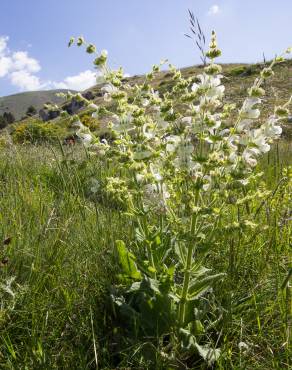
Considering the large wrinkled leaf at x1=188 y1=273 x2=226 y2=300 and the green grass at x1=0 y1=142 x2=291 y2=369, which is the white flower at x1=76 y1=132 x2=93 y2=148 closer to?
the green grass at x1=0 y1=142 x2=291 y2=369

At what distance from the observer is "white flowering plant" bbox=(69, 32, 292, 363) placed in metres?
2.09

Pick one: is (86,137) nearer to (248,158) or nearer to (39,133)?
(248,158)

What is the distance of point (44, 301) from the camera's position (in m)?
2.31

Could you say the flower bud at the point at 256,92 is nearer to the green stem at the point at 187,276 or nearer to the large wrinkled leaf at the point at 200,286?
the green stem at the point at 187,276

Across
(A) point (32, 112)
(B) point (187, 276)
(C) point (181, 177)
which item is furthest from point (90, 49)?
(A) point (32, 112)

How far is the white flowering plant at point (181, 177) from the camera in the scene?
6.85 ft

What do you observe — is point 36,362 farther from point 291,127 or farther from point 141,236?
point 291,127

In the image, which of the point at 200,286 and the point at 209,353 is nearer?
the point at 209,353

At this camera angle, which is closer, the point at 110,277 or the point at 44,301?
the point at 44,301

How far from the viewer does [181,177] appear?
7.61 ft

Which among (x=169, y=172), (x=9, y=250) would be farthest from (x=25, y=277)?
(x=169, y=172)

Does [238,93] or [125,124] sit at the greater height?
[125,124]

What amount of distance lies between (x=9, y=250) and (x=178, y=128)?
1.41 meters

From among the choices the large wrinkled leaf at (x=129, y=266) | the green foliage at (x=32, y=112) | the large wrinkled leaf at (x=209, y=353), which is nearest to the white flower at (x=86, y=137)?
the large wrinkled leaf at (x=129, y=266)
